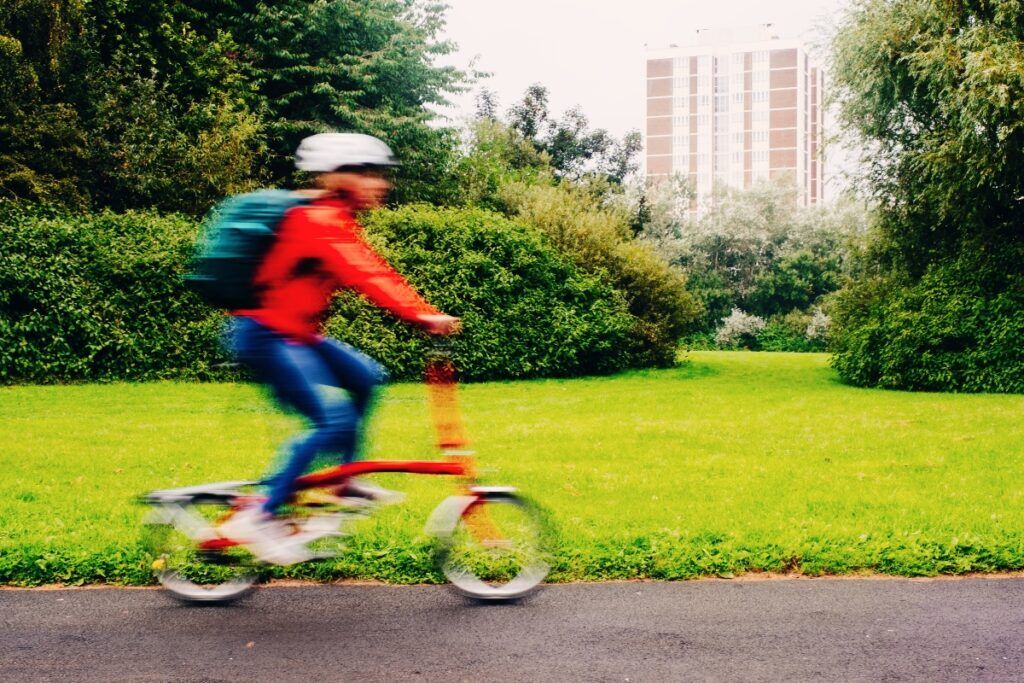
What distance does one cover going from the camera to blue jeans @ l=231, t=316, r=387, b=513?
429 cm

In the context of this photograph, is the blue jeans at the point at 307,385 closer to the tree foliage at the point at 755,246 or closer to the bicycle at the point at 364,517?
the bicycle at the point at 364,517

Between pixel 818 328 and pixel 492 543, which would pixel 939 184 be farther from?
pixel 818 328

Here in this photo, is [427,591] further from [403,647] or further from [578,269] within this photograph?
[578,269]

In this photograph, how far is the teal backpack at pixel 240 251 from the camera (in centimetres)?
422

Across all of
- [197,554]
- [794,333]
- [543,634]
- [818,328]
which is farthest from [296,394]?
[794,333]

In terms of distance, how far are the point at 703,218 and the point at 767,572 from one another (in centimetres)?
4329

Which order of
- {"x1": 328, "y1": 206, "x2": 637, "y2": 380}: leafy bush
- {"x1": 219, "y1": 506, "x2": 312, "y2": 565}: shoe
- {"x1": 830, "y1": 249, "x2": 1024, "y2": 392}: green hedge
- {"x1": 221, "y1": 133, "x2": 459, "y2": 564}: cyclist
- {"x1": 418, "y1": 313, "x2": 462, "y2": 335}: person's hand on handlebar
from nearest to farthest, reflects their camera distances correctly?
{"x1": 418, "y1": 313, "x2": 462, "y2": 335}: person's hand on handlebar, {"x1": 221, "y1": 133, "x2": 459, "y2": 564}: cyclist, {"x1": 219, "y1": 506, "x2": 312, "y2": 565}: shoe, {"x1": 830, "y1": 249, "x2": 1024, "y2": 392}: green hedge, {"x1": 328, "y1": 206, "x2": 637, "y2": 380}: leafy bush

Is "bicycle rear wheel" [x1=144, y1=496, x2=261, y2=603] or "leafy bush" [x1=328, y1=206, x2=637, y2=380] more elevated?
"leafy bush" [x1=328, y1=206, x2=637, y2=380]

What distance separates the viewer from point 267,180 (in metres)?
24.3

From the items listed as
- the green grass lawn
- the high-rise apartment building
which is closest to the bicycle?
the green grass lawn

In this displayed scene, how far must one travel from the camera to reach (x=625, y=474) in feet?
25.0

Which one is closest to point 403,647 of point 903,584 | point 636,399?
point 903,584

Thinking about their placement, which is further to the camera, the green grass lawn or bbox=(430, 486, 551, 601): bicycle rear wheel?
the green grass lawn

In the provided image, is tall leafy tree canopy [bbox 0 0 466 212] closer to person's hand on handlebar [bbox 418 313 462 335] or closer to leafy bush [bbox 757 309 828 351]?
person's hand on handlebar [bbox 418 313 462 335]
